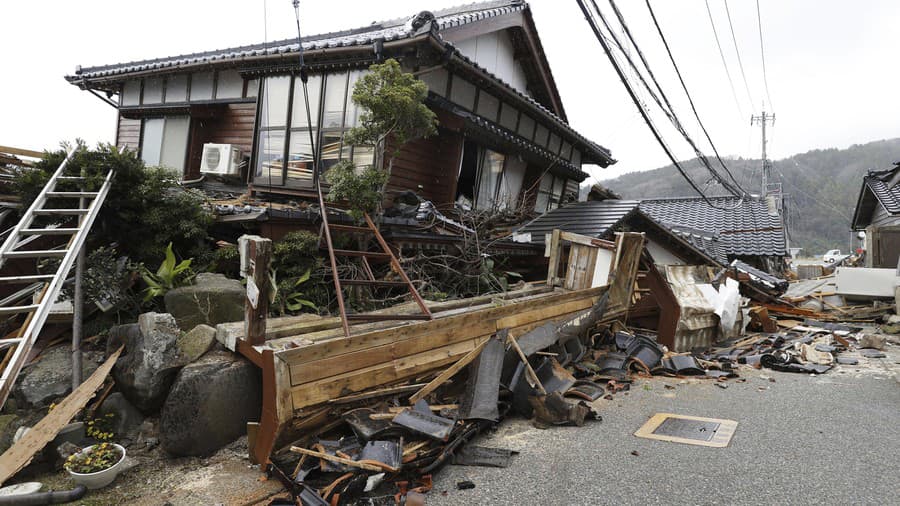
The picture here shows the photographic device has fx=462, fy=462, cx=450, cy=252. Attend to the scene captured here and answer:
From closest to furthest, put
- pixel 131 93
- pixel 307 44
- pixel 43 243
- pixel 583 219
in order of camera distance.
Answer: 1. pixel 43 243
2. pixel 307 44
3. pixel 583 219
4. pixel 131 93

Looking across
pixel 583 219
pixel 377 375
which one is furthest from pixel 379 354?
pixel 583 219

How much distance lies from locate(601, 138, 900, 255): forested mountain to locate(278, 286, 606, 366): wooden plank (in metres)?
47.5

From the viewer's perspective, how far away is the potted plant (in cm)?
355

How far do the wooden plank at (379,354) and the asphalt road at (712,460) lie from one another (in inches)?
40.5

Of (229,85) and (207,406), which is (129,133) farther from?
(207,406)

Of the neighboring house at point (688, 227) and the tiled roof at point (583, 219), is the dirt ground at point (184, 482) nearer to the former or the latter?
the neighboring house at point (688, 227)

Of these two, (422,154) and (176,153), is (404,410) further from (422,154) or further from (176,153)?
(176,153)

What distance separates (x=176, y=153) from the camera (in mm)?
11430

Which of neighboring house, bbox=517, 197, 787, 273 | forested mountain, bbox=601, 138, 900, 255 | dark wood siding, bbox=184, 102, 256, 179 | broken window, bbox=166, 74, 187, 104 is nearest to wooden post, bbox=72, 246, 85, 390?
dark wood siding, bbox=184, 102, 256, 179

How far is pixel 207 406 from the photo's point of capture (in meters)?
4.05

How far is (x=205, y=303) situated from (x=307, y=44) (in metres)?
6.02

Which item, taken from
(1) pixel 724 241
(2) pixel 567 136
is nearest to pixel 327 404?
(2) pixel 567 136

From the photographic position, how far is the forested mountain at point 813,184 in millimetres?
49812

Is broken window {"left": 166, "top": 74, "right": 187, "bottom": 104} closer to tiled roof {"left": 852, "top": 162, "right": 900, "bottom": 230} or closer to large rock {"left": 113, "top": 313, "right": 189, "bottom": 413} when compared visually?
large rock {"left": 113, "top": 313, "right": 189, "bottom": 413}
